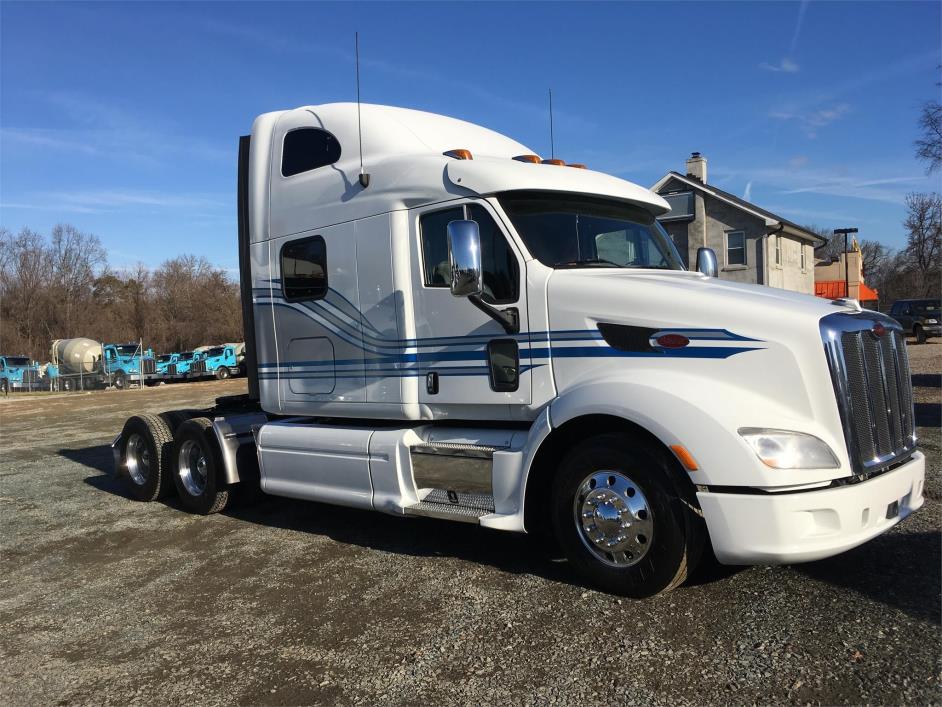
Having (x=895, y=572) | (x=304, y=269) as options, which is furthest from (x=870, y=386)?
(x=304, y=269)

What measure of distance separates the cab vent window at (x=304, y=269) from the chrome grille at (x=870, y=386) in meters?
3.94

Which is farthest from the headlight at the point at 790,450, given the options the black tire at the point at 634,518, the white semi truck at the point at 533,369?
the black tire at the point at 634,518

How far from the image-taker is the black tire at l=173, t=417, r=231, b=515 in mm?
7051

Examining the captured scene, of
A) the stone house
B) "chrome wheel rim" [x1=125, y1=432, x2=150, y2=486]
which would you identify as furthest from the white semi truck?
the stone house

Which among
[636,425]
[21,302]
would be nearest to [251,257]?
[636,425]

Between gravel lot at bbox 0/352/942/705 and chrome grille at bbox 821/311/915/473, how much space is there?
843 mm

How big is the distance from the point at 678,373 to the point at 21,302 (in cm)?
6712

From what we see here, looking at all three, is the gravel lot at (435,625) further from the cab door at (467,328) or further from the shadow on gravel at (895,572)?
the cab door at (467,328)

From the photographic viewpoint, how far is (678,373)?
4.14 metres

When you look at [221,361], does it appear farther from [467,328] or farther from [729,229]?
[467,328]

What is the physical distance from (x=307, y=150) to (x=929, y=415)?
9.39m

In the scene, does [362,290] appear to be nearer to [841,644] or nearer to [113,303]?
[841,644]

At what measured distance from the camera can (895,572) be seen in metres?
4.43

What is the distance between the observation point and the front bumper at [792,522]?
3.70 metres
